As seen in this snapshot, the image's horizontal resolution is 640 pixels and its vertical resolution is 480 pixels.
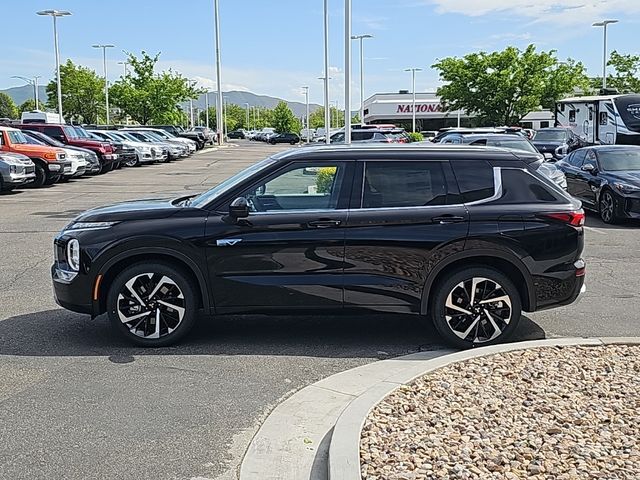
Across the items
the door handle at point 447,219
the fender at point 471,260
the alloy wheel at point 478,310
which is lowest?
the alloy wheel at point 478,310

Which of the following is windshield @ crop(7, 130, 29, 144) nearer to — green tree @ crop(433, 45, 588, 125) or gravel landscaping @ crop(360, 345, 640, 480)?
gravel landscaping @ crop(360, 345, 640, 480)

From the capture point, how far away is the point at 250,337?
294 inches

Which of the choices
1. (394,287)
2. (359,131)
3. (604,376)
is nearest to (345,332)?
(394,287)

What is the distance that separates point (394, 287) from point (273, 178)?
142 cm

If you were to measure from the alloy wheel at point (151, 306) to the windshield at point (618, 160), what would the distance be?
39.4ft

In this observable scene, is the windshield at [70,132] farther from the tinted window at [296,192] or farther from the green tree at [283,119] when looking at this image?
the green tree at [283,119]

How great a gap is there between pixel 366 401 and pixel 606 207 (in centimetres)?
1181

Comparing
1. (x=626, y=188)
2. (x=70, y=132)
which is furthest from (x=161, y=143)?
(x=626, y=188)

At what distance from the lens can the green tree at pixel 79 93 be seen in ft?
250

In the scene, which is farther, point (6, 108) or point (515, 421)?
point (6, 108)

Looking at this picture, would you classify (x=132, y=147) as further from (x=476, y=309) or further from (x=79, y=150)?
(x=476, y=309)

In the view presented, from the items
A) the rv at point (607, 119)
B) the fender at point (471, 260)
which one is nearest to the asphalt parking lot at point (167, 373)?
the fender at point (471, 260)

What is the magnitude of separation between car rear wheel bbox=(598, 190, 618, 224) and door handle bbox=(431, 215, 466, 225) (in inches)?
372

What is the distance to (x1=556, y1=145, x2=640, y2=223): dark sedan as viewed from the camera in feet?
49.9
